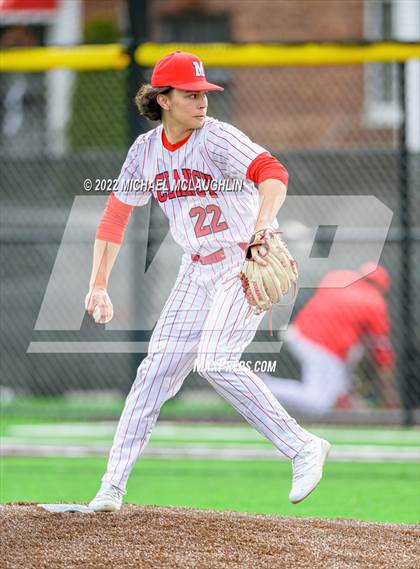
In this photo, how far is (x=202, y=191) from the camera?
17.6 ft

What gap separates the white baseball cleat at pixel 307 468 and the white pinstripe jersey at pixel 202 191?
0.98m

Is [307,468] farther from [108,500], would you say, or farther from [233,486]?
[233,486]

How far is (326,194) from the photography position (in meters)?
10.1

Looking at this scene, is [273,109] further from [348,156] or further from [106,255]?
[106,255]

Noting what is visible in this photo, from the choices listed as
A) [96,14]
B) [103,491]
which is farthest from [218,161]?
[96,14]

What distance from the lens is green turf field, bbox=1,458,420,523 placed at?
6613 millimetres

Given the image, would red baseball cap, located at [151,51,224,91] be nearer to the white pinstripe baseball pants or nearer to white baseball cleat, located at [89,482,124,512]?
the white pinstripe baseball pants

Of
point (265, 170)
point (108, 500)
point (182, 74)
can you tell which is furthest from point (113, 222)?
point (108, 500)

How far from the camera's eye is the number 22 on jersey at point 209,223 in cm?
537

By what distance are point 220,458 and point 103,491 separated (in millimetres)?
2918

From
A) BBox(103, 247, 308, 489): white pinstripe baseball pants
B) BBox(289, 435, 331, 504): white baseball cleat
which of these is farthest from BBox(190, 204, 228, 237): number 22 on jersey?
BBox(289, 435, 331, 504): white baseball cleat

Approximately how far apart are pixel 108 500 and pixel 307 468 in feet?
3.00

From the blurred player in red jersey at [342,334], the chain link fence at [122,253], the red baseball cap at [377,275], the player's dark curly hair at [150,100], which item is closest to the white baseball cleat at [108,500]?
the player's dark curly hair at [150,100]

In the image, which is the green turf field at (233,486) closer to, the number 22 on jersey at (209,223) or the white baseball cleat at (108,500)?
the white baseball cleat at (108,500)
